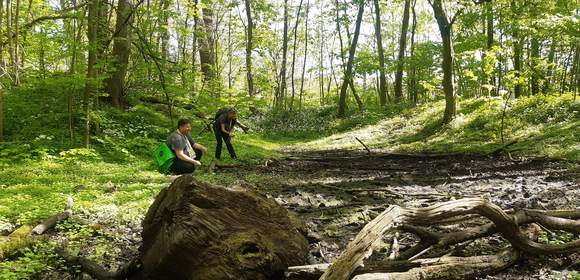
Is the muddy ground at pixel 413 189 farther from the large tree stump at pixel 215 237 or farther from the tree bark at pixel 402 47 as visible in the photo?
the tree bark at pixel 402 47

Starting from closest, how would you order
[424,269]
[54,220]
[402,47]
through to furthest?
[424,269]
[54,220]
[402,47]

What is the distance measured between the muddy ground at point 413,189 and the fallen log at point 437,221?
171mm

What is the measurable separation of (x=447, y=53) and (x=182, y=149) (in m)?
12.6

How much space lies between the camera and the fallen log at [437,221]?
9.37ft

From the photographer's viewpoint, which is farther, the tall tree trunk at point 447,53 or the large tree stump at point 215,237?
the tall tree trunk at point 447,53

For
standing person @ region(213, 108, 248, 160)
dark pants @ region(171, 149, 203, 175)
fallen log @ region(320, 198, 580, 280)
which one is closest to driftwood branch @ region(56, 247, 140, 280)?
fallen log @ region(320, 198, 580, 280)

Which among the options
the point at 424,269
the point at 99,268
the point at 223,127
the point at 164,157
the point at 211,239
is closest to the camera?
the point at 424,269

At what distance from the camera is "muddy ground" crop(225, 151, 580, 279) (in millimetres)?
4219

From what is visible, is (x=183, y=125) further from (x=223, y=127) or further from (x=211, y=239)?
(x=211, y=239)

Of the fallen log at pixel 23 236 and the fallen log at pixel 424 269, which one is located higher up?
the fallen log at pixel 424 269

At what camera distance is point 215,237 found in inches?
143

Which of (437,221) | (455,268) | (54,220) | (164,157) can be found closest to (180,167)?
(164,157)

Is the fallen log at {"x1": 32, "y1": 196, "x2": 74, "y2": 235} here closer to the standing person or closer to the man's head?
the man's head

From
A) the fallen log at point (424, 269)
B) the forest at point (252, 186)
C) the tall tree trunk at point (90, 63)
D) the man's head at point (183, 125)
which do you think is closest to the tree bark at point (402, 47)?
the forest at point (252, 186)
